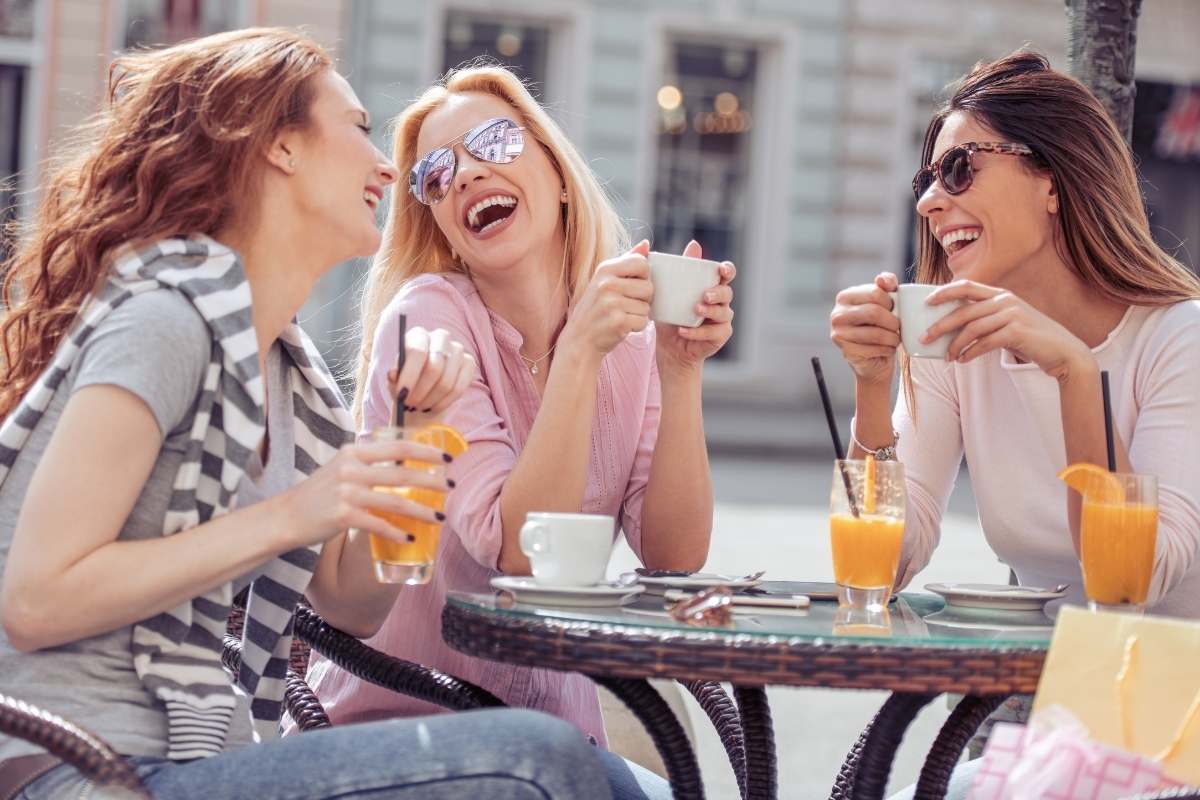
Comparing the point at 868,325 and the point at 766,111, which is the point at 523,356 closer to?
the point at 868,325

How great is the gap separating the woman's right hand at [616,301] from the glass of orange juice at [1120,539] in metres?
0.65

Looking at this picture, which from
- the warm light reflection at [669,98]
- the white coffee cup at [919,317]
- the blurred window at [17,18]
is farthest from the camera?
the warm light reflection at [669,98]

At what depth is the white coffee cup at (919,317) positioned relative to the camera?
2264 millimetres

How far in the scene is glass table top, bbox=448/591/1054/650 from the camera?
180 cm

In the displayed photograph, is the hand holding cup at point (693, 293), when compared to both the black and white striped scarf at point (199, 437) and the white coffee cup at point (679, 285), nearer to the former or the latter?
the white coffee cup at point (679, 285)

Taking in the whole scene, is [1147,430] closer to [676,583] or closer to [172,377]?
[676,583]

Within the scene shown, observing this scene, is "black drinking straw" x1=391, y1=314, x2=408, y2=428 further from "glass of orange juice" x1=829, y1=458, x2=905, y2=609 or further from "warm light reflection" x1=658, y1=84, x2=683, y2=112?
"warm light reflection" x1=658, y1=84, x2=683, y2=112

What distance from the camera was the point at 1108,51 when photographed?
128 inches

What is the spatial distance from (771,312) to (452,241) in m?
12.3

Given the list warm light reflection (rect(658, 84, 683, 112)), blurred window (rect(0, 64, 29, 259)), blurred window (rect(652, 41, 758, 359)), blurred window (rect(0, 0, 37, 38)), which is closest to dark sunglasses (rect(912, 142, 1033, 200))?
blurred window (rect(0, 64, 29, 259))

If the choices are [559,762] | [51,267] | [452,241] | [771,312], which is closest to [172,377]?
[51,267]

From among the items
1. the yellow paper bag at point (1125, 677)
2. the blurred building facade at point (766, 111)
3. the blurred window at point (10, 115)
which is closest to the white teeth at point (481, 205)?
the yellow paper bag at point (1125, 677)

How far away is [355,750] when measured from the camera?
173 centimetres

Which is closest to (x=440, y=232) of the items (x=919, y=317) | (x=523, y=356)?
(x=523, y=356)
